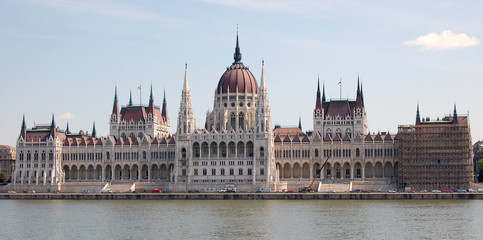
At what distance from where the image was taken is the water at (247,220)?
85062 millimetres

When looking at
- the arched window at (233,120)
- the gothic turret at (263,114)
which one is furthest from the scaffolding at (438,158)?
the arched window at (233,120)

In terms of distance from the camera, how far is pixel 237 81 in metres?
161

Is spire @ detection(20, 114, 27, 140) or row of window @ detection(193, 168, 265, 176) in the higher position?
spire @ detection(20, 114, 27, 140)

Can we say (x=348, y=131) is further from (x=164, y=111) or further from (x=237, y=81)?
(x=164, y=111)

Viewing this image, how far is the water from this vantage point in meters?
85.1

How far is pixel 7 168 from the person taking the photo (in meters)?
189

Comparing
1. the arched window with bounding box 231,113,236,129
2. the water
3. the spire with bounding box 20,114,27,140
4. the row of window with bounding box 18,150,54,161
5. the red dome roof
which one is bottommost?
the water

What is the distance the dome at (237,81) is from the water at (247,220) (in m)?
38.6

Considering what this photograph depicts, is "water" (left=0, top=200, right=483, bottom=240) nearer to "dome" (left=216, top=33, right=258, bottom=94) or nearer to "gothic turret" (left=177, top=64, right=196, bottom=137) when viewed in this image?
"gothic turret" (left=177, top=64, right=196, bottom=137)

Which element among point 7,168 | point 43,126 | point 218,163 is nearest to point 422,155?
point 218,163

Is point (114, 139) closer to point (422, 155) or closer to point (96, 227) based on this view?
point (422, 155)

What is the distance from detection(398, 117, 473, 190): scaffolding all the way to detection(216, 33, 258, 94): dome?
3340cm

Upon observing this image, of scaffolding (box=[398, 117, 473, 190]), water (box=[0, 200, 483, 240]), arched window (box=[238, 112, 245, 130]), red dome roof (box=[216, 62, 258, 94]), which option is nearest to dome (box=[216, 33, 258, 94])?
red dome roof (box=[216, 62, 258, 94])

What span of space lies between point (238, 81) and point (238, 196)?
3205 centimetres
